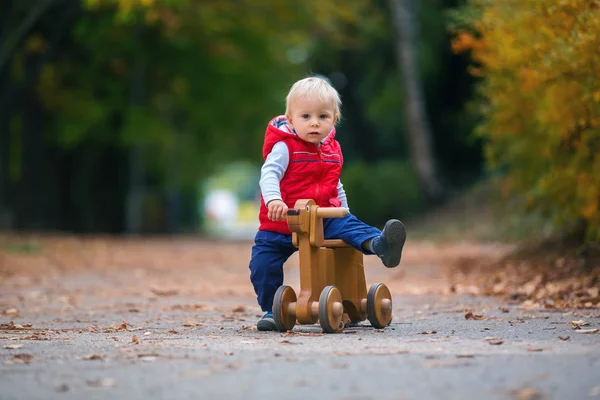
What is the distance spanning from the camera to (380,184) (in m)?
28.8

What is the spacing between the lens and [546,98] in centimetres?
1144

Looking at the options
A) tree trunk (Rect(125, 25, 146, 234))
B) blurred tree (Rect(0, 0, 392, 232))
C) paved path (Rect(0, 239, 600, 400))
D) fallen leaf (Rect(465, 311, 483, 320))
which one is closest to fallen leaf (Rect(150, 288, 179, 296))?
paved path (Rect(0, 239, 600, 400))

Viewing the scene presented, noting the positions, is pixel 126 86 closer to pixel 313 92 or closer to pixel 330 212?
pixel 313 92

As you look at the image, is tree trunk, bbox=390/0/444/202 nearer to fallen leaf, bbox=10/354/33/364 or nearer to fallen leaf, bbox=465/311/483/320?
fallen leaf, bbox=465/311/483/320

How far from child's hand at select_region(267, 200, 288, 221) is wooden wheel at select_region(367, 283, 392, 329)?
0.84m

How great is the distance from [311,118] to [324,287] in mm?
1103

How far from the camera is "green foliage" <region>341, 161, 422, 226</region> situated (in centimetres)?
2872

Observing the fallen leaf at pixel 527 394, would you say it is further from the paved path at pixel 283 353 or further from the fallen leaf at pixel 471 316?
the fallen leaf at pixel 471 316

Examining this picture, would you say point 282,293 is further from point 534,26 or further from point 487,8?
point 487,8

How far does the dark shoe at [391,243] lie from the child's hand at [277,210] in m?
0.63

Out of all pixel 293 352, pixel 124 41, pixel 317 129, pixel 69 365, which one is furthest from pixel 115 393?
pixel 124 41

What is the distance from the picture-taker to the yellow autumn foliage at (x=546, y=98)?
32.7ft

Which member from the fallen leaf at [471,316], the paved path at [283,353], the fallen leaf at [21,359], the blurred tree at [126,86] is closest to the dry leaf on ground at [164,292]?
the paved path at [283,353]

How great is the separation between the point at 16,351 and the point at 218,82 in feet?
86.2
